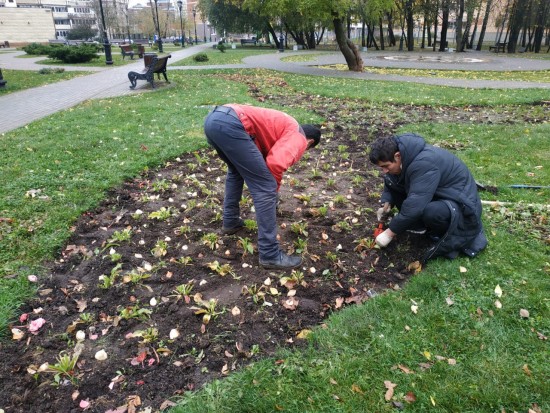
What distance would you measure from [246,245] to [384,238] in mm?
1244

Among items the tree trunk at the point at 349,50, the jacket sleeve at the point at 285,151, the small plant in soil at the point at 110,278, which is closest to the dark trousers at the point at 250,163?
the jacket sleeve at the point at 285,151

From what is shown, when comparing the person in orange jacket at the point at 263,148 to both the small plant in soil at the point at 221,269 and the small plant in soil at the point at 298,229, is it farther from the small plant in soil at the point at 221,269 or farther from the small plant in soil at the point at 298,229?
the small plant in soil at the point at 298,229

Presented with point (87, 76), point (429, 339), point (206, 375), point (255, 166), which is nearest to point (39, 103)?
point (87, 76)

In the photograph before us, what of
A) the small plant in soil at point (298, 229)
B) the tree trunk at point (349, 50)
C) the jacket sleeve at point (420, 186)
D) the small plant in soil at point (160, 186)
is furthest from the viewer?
the tree trunk at point (349, 50)

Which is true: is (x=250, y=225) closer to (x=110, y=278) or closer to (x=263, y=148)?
(x=263, y=148)

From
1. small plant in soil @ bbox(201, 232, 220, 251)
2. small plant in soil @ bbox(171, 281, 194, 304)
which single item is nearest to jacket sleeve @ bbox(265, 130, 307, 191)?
small plant in soil @ bbox(201, 232, 220, 251)

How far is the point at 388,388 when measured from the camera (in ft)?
7.54

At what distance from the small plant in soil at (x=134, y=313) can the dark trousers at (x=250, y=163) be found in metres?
1.03

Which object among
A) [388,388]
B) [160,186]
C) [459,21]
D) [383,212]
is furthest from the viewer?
[459,21]

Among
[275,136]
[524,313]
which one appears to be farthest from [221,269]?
[524,313]

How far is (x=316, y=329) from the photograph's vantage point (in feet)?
9.13

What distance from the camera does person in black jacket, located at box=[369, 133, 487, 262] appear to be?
3.20m

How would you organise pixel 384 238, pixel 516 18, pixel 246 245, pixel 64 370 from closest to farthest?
pixel 64 370, pixel 384 238, pixel 246 245, pixel 516 18

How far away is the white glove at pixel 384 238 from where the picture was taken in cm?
354
